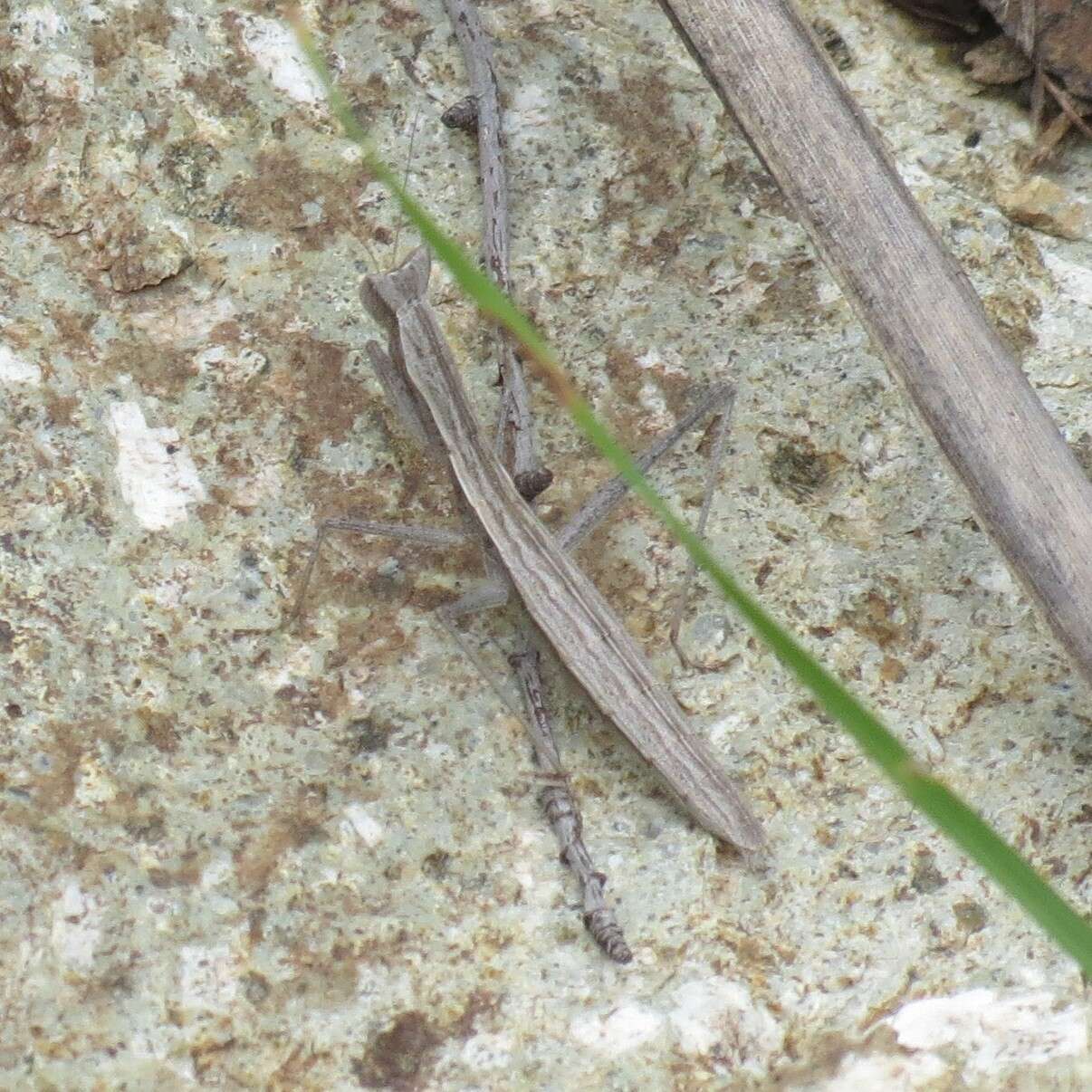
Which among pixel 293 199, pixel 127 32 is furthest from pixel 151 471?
pixel 127 32

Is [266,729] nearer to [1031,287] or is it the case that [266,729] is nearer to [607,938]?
[607,938]

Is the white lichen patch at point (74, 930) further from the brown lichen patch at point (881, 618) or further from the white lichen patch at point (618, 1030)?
the brown lichen patch at point (881, 618)

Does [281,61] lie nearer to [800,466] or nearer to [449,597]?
[449,597]

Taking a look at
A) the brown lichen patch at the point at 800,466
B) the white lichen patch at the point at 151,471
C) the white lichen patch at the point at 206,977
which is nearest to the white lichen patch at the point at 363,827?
the white lichen patch at the point at 206,977

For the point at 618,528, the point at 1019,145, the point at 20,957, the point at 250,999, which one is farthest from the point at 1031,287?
the point at 20,957

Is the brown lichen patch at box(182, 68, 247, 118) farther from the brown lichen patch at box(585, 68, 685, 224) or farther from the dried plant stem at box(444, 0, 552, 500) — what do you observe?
the brown lichen patch at box(585, 68, 685, 224)

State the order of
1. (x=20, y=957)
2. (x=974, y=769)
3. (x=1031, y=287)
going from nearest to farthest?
(x=20, y=957) < (x=974, y=769) < (x=1031, y=287)

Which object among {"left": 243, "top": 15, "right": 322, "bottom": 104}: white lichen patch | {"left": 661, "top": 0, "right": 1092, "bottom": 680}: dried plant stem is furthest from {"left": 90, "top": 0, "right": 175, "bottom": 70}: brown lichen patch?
{"left": 661, "top": 0, "right": 1092, "bottom": 680}: dried plant stem
